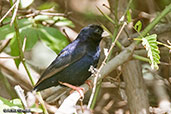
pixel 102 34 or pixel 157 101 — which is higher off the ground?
pixel 102 34

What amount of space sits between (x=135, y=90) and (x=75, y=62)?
89 centimetres

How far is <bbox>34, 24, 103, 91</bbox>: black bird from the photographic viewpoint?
3756 millimetres

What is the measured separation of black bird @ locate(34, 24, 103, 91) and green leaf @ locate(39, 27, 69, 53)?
169 millimetres

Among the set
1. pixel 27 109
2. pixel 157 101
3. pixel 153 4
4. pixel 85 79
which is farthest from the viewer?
pixel 153 4

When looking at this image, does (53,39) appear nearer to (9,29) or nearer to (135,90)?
(9,29)

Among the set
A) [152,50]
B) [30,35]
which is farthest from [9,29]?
[152,50]

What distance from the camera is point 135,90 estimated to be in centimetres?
411

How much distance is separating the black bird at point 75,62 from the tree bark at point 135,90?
61 cm

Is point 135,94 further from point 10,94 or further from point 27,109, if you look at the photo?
point 27,109

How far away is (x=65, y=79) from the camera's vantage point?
3.88 metres

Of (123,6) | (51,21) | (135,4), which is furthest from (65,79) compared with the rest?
(135,4)

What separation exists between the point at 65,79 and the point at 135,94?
931 mm

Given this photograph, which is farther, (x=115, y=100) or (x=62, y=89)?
(x=115, y=100)

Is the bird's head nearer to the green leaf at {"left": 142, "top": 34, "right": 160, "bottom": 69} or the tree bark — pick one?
the tree bark
